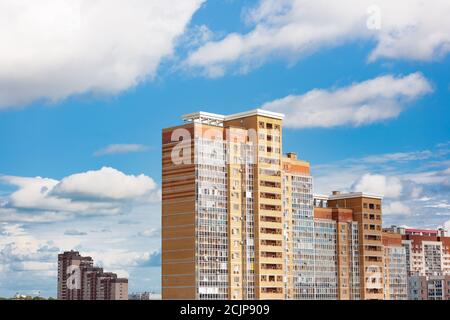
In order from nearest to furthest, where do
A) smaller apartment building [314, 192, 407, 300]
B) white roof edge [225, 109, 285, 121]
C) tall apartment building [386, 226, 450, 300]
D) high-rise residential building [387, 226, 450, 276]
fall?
white roof edge [225, 109, 285, 121], smaller apartment building [314, 192, 407, 300], tall apartment building [386, 226, 450, 300], high-rise residential building [387, 226, 450, 276]

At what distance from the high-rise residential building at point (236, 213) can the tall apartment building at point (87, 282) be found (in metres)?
1.18

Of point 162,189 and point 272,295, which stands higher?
point 162,189

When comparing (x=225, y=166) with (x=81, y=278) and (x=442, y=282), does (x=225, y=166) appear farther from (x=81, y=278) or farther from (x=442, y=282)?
(x=442, y=282)

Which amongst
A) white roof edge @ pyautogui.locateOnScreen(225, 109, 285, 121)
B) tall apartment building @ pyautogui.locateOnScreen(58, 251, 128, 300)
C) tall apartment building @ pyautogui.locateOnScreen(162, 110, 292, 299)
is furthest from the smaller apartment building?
tall apartment building @ pyautogui.locateOnScreen(58, 251, 128, 300)

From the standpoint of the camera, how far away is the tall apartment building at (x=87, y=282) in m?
17.9

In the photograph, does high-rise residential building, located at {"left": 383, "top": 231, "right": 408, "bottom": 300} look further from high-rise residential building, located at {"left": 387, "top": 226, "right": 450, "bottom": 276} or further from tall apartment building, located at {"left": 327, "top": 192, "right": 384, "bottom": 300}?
high-rise residential building, located at {"left": 387, "top": 226, "right": 450, "bottom": 276}

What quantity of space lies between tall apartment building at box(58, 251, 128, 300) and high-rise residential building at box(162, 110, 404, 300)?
3.88ft

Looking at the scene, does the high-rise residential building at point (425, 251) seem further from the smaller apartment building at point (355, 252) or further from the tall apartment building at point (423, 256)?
the smaller apartment building at point (355, 252)

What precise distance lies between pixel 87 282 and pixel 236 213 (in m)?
3.96

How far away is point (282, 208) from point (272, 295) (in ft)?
7.00

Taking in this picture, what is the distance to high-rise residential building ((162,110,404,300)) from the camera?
18031 mm

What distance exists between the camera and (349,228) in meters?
21.4
